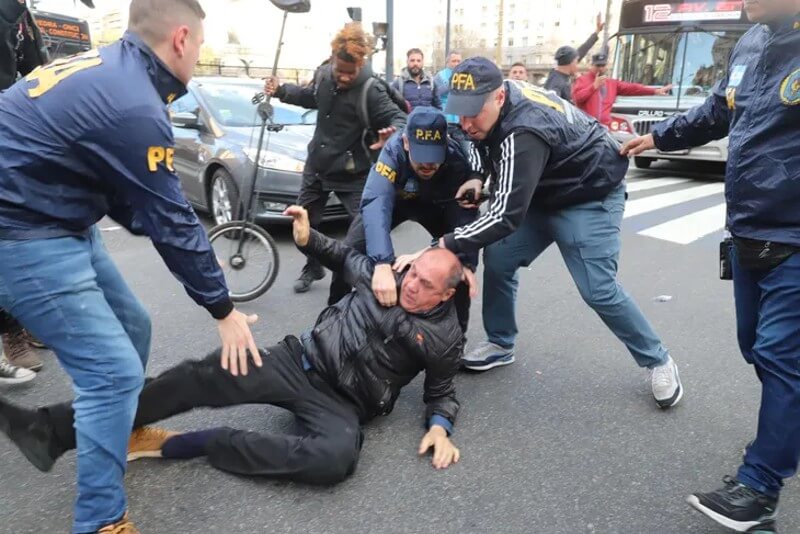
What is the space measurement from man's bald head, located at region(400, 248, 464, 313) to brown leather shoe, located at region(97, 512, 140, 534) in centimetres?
124

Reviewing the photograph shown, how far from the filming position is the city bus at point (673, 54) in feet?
32.4

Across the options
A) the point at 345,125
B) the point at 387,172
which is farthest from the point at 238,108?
the point at 387,172

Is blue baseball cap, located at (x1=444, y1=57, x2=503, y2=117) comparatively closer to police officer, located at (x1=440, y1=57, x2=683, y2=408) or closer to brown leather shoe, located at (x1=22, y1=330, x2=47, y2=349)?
police officer, located at (x1=440, y1=57, x2=683, y2=408)

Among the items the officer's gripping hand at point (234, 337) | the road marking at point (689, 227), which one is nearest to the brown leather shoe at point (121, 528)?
the officer's gripping hand at point (234, 337)

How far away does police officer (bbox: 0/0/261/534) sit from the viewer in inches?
67.2

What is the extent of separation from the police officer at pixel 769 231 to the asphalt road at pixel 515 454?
10.3 inches

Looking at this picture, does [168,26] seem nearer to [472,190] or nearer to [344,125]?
[472,190]

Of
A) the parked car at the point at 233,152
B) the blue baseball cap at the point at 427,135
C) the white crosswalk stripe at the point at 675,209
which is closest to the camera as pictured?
the blue baseball cap at the point at 427,135

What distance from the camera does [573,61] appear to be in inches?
333

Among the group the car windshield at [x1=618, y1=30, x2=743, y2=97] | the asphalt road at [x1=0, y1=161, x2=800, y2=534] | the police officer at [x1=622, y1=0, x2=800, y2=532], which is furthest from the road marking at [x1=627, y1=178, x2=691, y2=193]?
the police officer at [x1=622, y1=0, x2=800, y2=532]

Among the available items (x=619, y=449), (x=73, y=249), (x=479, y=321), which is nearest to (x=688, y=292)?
(x=479, y=321)

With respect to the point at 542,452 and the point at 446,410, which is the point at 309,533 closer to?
the point at 446,410

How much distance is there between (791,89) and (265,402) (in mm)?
2065

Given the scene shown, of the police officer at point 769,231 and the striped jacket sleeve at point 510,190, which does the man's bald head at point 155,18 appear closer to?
the striped jacket sleeve at point 510,190
